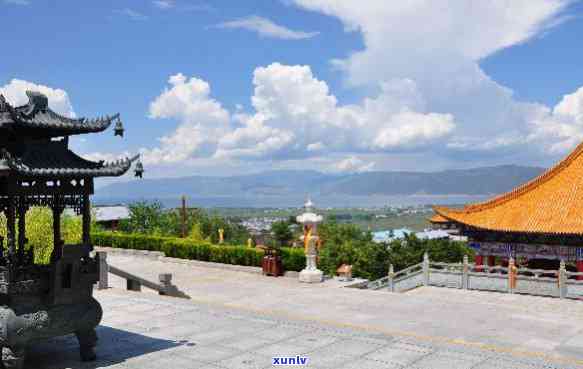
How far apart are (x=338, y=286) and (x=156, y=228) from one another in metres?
31.8

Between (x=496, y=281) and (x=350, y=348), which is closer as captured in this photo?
(x=350, y=348)

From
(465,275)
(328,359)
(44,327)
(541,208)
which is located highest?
(541,208)

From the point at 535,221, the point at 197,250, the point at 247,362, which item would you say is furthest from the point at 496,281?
Result: the point at 197,250

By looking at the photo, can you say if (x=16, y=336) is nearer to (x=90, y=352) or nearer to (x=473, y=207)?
(x=90, y=352)

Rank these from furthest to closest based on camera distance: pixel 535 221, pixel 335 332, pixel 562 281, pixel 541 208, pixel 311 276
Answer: pixel 541 208 < pixel 535 221 < pixel 311 276 < pixel 562 281 < pixel 335 332

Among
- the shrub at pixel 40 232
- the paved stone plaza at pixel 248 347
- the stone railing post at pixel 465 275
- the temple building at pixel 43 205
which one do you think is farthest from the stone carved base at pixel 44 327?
the stone railing post at pixel 465 275

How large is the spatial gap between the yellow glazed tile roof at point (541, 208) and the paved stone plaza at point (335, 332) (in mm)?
6425

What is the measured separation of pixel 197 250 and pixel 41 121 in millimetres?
18710

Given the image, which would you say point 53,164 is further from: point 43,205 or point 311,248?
point 311,248

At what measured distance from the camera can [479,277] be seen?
21.3 metres

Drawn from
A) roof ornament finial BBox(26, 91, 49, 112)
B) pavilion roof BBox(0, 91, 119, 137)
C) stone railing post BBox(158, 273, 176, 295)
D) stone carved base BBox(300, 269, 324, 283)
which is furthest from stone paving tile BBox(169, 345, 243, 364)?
stone carved base BBox(300, 269, 324, 283)

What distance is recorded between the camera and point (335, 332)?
1302 centimetres

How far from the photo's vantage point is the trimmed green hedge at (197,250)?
24.5 metres

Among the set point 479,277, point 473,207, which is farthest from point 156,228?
point 479,277
